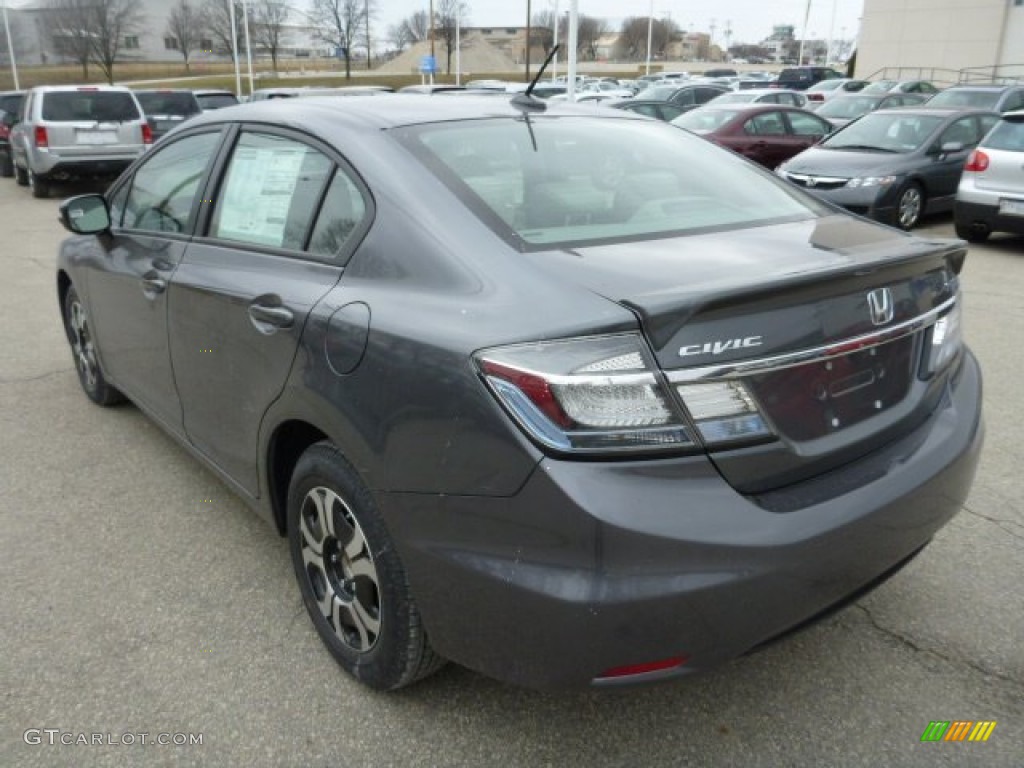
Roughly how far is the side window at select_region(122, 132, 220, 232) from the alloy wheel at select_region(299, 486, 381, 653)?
1.40 m

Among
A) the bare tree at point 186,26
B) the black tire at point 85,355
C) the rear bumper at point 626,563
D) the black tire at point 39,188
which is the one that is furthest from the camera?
the bare tree at point 186,26

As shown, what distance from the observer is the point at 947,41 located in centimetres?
4275

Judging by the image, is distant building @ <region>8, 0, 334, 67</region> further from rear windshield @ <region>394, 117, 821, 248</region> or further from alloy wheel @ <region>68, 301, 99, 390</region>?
rear windshield @ <region>394, 117, 821, 248</region>

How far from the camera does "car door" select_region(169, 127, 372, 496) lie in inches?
98.7

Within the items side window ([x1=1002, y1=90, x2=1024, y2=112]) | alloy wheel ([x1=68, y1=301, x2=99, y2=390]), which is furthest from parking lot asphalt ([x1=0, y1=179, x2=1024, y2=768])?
side window ([x1=1002, y1=90, x2=1024, y2=112])

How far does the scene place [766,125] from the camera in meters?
13.7

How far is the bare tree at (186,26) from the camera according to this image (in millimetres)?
81250

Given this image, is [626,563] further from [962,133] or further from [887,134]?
[962,133]

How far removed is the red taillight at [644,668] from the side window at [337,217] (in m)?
1.35

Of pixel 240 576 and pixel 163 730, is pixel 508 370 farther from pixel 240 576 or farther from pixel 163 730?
pixel 240 576

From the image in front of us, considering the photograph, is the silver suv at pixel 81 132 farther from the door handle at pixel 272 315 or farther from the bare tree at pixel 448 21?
the bare tree at pixel 448 21

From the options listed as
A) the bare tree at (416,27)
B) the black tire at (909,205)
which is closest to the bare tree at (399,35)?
the bare tree at (416,27)

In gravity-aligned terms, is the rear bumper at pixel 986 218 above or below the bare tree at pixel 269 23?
below

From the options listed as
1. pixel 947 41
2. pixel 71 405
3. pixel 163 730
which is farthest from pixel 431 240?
pixel 947 41
